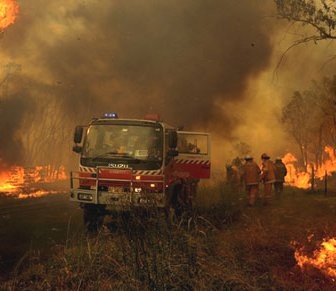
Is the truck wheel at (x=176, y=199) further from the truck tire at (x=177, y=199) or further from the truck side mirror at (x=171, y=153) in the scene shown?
the truck side mirror at (x=171, y=153)

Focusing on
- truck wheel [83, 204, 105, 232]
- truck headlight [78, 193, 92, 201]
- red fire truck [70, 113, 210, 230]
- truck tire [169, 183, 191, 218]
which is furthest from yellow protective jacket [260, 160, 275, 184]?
truck headlight [78, 193, 92, 201]

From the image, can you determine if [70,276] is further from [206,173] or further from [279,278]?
[206,173]

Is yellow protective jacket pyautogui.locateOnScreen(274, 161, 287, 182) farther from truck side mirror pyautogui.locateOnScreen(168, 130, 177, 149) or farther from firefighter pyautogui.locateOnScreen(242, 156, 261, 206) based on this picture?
truck side mirror pyautogui.locateOnScreen(168, 130, 177, 149)

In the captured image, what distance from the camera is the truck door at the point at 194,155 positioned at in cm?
1197

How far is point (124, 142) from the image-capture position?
9.27m

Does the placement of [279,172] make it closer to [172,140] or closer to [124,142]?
[172,140]

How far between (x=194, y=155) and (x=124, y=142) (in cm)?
328

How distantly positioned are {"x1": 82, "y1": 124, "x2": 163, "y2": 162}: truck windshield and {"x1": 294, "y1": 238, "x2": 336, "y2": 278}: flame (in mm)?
3679

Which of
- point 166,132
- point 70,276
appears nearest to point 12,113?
point 166,132

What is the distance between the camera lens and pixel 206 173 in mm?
12125

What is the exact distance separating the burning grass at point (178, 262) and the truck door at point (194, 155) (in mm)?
4072

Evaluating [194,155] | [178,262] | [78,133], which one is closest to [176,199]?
[194,155]

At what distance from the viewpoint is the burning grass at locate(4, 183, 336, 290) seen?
4809mm

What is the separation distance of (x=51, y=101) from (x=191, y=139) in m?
37.1
